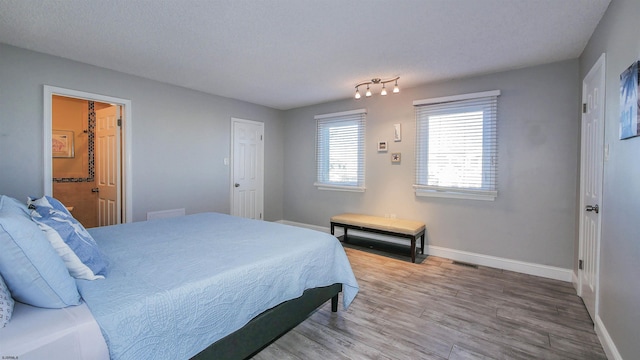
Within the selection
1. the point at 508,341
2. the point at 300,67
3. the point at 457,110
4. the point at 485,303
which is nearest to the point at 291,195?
the point at 300,67

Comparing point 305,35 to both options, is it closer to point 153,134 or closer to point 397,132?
point 397,132

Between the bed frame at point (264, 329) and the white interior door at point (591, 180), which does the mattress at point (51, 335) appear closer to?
the bed frame at point (264, 329)

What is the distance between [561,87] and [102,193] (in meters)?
6.04

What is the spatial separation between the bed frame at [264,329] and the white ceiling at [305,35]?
2.16 metres

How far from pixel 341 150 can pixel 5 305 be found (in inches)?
171

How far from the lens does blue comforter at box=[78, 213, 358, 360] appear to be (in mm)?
1201

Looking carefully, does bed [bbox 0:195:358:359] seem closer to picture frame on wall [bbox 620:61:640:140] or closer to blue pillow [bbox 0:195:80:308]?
blue pillow [bbox 0:195:80:308]

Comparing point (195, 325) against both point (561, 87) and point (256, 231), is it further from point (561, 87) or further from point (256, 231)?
point (561, 87)

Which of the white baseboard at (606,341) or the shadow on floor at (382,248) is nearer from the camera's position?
the white baseboard at (606,341)

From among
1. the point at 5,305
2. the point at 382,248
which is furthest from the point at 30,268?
the point at 382,248

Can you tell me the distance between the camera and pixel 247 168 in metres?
5.15

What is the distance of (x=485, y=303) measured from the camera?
8.55 ft

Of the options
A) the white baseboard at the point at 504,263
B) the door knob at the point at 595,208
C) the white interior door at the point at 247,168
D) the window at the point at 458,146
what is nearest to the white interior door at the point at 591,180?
the door knob at the point at 595,208

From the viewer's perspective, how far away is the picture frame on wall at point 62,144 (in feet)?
14.4
